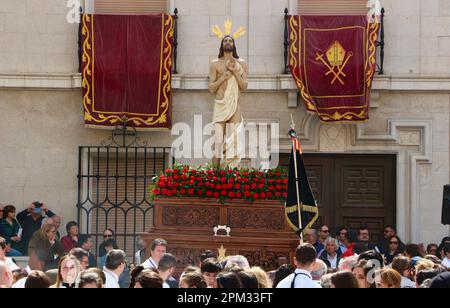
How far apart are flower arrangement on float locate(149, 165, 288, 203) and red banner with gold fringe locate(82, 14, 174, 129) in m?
4.32

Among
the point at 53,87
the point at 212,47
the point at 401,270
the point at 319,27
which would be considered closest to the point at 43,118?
the point at 53,87

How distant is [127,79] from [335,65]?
11.4 feet

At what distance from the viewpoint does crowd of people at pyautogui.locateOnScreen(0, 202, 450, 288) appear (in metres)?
8.64

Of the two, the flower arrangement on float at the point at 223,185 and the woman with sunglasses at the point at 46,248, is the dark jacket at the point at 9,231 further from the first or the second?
the flower arrangement on float at the point at 223,185

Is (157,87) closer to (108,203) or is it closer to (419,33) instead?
(108,203)

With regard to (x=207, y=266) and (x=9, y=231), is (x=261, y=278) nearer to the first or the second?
(x=207, y=266)

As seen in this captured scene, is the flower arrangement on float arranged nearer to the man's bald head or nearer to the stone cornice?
the stone cornice

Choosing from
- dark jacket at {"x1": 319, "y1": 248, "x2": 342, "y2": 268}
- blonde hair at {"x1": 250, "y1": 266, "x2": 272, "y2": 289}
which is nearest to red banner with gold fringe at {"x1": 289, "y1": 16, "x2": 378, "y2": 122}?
dark jacket at {"x1": 319, "y1": 248, "x2": 342, "y2": 268}

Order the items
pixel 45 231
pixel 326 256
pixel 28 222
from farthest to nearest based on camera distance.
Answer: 1. pixel 28 222
2. pixel 326 256
3. pixel 45 231

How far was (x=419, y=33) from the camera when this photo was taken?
A: 19672mm

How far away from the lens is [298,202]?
557 inches

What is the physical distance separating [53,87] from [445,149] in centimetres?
670

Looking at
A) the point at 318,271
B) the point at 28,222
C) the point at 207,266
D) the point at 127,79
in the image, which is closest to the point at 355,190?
the point at 127,79

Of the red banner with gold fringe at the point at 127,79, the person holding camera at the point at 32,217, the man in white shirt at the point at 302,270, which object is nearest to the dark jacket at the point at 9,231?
the person holding camera at the point at 32,217
